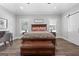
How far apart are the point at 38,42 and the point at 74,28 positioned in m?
1.37

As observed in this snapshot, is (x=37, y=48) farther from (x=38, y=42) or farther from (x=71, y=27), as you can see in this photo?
(x=71, y=27)

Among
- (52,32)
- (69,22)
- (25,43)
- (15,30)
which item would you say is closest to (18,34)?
(15,30)

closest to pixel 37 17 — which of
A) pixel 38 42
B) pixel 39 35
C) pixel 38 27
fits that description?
pixel 38 27

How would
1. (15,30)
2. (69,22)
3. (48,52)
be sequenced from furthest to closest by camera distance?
(69,22) → (48,52) → (15,30)

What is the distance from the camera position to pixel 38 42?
364cm

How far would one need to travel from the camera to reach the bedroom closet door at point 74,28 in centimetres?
400

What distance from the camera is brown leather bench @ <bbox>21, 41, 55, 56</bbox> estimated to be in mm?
3566

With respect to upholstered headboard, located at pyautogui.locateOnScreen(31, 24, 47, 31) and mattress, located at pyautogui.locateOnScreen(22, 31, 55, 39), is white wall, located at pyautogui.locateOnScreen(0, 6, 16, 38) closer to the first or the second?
mattress, located at pyautogui.locateOnScreen(22, 31, 55, 39)

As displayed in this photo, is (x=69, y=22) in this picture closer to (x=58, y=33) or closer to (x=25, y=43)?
(x=58, y=33)

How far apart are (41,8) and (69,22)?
104 cm

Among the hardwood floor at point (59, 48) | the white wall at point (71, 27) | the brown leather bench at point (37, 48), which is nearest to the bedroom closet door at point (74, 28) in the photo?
the white wall at point (71, 27)

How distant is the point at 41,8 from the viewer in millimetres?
3615

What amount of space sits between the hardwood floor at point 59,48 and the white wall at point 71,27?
209 millimetres

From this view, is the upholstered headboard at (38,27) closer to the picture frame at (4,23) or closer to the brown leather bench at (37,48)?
the brown leather bench at (37,48)
